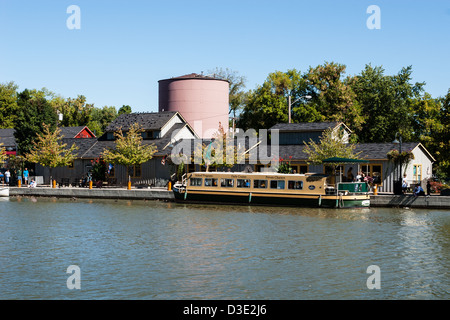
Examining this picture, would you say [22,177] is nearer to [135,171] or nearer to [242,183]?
[135,171]

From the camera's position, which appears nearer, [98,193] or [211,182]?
[211,182]

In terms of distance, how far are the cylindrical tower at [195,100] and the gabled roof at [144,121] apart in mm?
11781

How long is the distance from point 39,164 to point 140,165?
14.1 meters

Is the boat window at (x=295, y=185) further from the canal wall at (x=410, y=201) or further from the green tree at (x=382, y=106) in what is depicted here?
the green tree at (x=382, y=106)

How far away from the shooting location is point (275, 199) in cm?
4650

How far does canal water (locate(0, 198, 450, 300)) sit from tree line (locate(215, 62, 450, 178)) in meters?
38.3

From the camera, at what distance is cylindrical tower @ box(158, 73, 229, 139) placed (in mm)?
81500

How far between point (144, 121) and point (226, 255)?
144ft

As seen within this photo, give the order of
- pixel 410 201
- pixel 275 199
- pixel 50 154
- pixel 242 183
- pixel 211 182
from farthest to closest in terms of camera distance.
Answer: pixel 50 154
pixel 211 182
pixel 242 183
pixel 275 199
pixel 410 201

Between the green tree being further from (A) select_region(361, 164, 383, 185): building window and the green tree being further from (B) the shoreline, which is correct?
(B) the shoreline

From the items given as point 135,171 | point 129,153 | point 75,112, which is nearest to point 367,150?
point 129,153

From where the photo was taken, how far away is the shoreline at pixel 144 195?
44.7 meters
